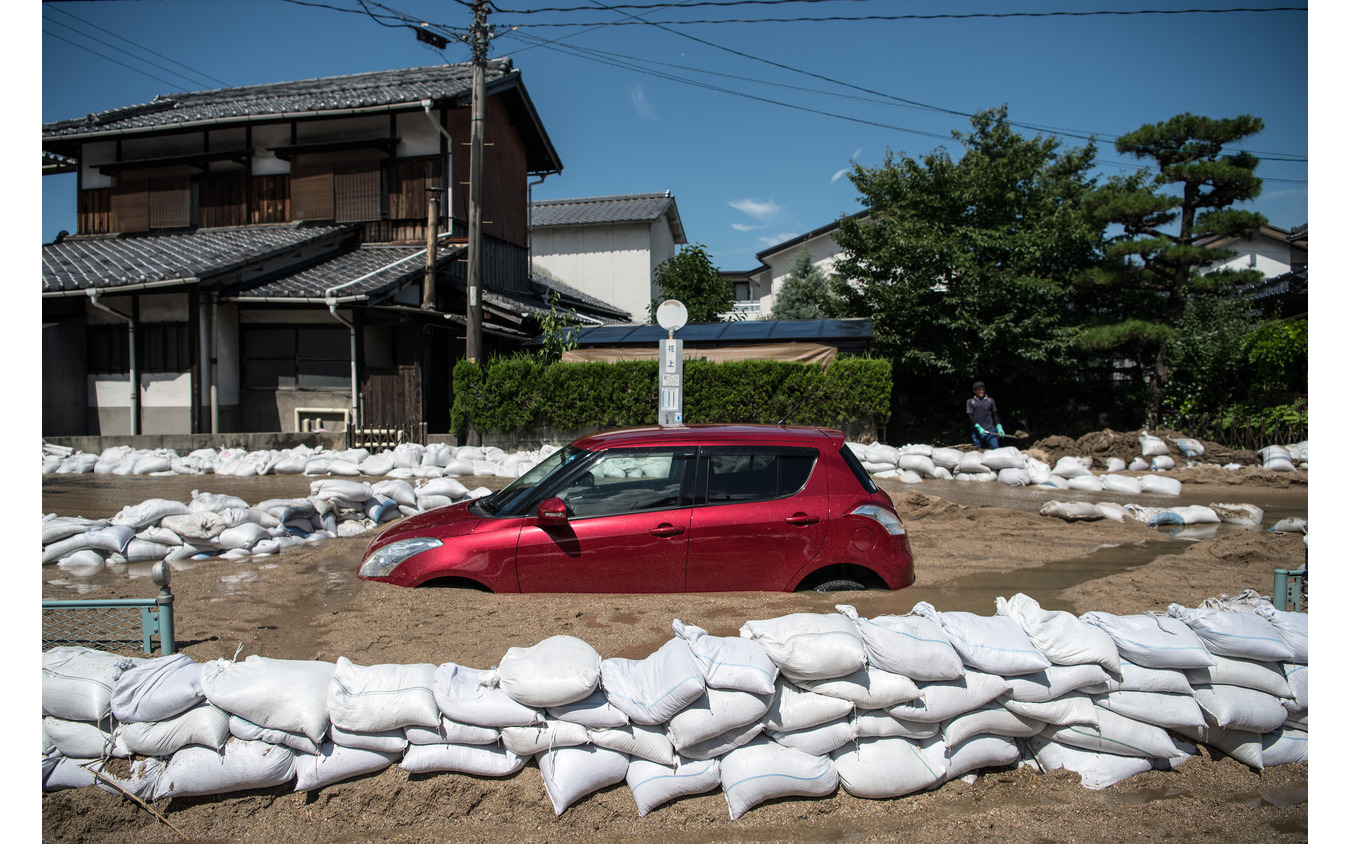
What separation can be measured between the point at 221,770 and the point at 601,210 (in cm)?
2979

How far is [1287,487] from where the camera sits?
11188 mm

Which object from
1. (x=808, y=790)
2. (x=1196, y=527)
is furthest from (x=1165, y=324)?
(x=808, y=790)

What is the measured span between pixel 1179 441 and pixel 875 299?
6.94 m

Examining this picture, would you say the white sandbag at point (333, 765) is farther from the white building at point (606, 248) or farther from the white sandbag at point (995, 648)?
the white building at point (606, 248)

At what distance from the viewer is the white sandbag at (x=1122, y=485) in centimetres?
1032

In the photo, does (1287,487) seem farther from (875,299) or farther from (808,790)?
(808,790)

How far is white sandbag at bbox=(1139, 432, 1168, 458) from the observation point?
1309 centimetres

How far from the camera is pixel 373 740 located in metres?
2.85

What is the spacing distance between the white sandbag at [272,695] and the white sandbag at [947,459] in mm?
10908

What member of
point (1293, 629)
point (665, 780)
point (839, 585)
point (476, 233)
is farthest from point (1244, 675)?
point (476, 233)

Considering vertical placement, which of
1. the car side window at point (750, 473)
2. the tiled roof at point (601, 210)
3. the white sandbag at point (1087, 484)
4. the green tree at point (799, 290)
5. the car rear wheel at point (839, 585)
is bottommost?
the white sandbag at point (1087, 484)

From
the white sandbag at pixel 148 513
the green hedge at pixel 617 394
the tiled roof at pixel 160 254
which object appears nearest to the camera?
the white sandbag at pixel 148 513

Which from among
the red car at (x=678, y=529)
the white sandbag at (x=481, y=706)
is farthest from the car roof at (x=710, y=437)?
the white sandbag at (x=481, y=706)

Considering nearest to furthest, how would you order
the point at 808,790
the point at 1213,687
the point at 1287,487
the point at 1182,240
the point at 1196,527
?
the point at 808,790, the point at 1213,687, the point at 1196,527, the point at 1287,487, the point at 1182,240
